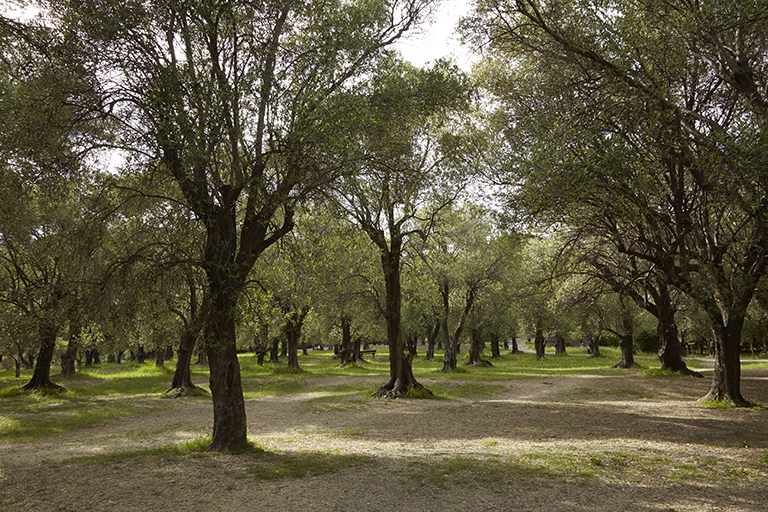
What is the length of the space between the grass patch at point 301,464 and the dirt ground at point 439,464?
0.11 meters

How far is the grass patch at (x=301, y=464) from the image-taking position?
8.68 m

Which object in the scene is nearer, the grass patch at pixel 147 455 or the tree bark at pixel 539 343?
the grass patch at pixel 147 455

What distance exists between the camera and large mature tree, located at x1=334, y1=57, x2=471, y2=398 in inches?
439

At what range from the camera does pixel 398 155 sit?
12.8 meters

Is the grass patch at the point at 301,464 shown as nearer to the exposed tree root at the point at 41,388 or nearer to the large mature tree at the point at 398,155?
the large mature tree at the point at 398,155

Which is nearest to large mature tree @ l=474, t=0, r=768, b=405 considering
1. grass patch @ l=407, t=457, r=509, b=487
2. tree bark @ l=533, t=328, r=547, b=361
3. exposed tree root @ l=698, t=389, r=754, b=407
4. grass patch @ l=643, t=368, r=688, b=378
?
exposed tree root @ l=698, t=389, r=754, b=407

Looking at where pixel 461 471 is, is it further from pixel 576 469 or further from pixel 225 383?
pixel 225 383

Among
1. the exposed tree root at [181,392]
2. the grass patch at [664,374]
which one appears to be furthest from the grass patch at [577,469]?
the grass patch at [664,374]

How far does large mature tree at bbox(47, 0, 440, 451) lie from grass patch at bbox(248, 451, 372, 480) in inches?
48.0

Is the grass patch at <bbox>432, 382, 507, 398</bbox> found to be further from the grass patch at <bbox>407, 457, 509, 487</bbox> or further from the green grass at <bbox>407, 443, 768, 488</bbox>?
the grass patch at <bbox>407, 457, 509, 487</bbox>

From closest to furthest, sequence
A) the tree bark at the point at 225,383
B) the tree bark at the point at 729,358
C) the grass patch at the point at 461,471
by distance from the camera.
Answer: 1. the grass patch at the point at 461,471
2. the tree bark at the point at 225,383
3. the tree bark at the point at 729,358

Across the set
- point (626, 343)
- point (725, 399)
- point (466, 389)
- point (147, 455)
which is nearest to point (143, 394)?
point (147, 455)

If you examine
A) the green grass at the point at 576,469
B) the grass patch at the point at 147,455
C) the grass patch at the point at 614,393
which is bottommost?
the grass patch at the point at 614,393

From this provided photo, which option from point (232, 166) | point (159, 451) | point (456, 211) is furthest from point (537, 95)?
point (159, 451)
